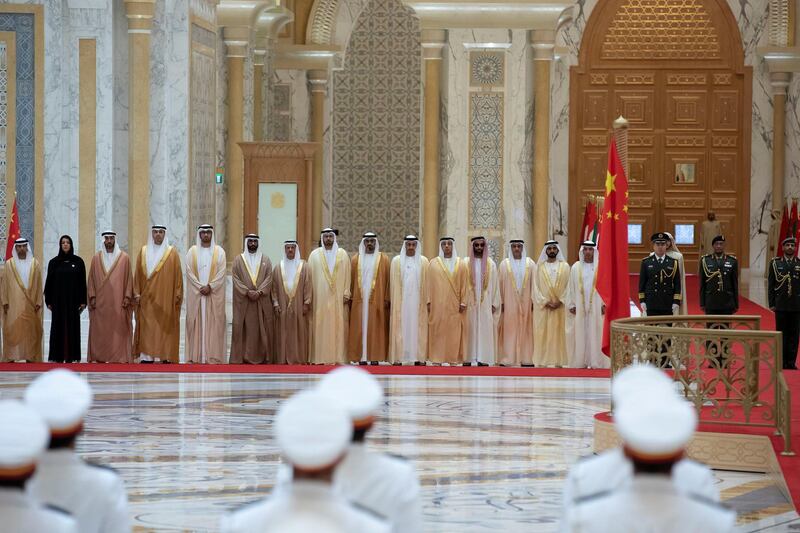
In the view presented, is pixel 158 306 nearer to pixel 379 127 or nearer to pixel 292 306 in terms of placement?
pixel 292 306

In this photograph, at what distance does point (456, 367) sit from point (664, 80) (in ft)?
33.6

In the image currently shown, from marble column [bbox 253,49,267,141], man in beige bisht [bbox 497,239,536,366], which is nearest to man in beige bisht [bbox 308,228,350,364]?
man in beige bisht [bbox 497,239,536,366]

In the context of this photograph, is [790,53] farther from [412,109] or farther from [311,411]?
[311,411]

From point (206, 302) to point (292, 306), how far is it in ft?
2.21

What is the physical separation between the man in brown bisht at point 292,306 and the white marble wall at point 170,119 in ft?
7.34

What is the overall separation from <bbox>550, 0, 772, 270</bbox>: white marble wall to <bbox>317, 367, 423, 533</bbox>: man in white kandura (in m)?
16.5

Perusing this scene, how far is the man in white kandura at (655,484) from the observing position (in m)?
2.53

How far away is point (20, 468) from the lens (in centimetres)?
259

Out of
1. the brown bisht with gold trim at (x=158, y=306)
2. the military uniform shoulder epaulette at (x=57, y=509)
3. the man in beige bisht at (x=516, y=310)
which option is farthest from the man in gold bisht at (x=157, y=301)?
the military uniform shoulder epaulette at (x=57, y=509)

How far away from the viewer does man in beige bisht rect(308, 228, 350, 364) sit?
1074 centimetres

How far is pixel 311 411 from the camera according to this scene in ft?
8.10

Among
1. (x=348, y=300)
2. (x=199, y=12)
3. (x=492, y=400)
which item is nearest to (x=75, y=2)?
(x=199, y=12)

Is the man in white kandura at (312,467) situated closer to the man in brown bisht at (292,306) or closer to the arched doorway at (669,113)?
the man in brown bisht at (292,306)

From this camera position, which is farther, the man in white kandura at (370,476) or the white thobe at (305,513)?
the man in white kandura at (370,476)
